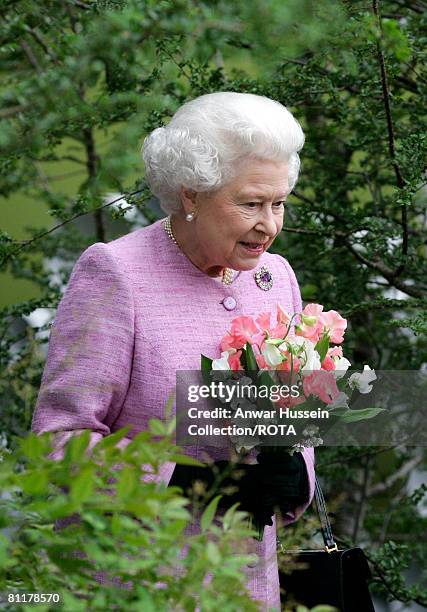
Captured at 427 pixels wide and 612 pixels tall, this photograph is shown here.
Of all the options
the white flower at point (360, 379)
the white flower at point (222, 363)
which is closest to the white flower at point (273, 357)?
the white flower at point (222, 363)

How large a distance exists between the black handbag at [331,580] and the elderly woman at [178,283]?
76 millimetres

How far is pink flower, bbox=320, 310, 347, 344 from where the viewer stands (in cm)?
266

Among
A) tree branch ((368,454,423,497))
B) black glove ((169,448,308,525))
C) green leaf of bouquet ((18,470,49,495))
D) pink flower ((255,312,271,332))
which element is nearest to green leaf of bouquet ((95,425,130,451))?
green leaf of bouquet ((18,470,49,495))

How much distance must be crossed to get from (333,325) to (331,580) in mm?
641

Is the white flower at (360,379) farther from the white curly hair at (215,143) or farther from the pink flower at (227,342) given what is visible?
the white curly hair at (215,143)

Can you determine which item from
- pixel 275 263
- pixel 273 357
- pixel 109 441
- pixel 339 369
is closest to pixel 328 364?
pixel 339 369

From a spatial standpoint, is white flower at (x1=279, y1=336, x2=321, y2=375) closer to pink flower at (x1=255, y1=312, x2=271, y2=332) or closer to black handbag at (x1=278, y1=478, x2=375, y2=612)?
pink flower at (x1=255, y1=312, x2=271, y2=332)

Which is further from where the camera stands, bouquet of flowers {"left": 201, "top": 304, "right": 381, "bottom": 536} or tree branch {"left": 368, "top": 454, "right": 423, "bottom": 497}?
Result: tree branch {"left": 368, "top": 454, "right": 423, "bottom": 497}

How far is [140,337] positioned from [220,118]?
0.57 m

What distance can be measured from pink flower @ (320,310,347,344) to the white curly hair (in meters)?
0.36

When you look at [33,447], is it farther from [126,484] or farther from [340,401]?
[340,401]

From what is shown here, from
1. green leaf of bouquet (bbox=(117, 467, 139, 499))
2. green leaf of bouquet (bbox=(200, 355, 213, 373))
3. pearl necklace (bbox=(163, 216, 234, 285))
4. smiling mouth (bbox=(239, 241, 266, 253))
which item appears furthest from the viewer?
pearl necklace (bbox=(163, 216, 234, 285))

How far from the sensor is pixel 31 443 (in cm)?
159

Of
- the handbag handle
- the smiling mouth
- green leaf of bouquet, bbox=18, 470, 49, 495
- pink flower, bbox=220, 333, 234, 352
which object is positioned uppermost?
the smiling mouth
